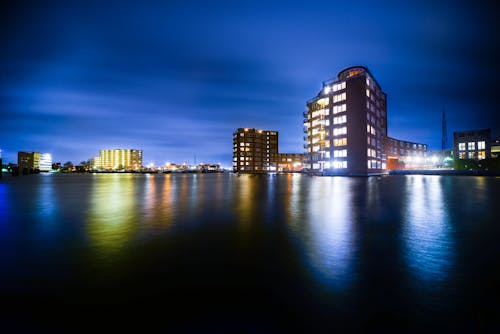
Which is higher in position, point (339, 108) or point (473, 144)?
point (339, 108)

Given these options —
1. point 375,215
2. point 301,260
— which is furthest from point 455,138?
point 301,260

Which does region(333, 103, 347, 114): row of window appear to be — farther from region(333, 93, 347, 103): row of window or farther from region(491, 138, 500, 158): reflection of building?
region(491, 138, 500, 158): reflection of building

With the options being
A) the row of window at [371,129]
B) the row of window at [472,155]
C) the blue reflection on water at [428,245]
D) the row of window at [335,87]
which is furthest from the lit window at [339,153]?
the row of window at [472,155]

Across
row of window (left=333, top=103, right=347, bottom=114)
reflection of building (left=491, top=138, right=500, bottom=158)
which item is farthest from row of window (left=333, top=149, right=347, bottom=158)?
reflection of building (left=491, top=138, right=500, bottom=158)

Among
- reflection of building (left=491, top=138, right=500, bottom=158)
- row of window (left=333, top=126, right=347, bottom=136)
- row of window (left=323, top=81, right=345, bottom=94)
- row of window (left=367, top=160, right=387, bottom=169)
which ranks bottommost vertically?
row of window (left=367, top=160, right=387, bottom=169)

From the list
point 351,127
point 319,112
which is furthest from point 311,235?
point 319,112

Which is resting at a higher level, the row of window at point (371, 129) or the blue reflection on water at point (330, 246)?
the row of window at point (371, 129)

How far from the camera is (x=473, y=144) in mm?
118625

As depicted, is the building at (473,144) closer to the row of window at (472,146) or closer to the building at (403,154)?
the row of window at (472,146)

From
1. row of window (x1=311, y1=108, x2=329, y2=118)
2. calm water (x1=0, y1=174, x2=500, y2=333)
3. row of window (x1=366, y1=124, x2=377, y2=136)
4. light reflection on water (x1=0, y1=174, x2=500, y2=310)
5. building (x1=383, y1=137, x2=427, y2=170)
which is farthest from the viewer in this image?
building (x1=383, y1=137, x2=427, y2=170)

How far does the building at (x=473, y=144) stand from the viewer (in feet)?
375

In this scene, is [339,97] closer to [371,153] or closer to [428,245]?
[371,153]

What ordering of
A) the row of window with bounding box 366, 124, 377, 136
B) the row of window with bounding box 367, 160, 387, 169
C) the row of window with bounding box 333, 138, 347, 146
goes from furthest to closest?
1. the row of window with bounding box 333, 138, 347, 146
2. the row of window with bounding box 367, 160, 387, 169
3. the row of window with bounding box 366, 124, 377, 136

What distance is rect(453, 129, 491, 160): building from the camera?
114387 millimetres
